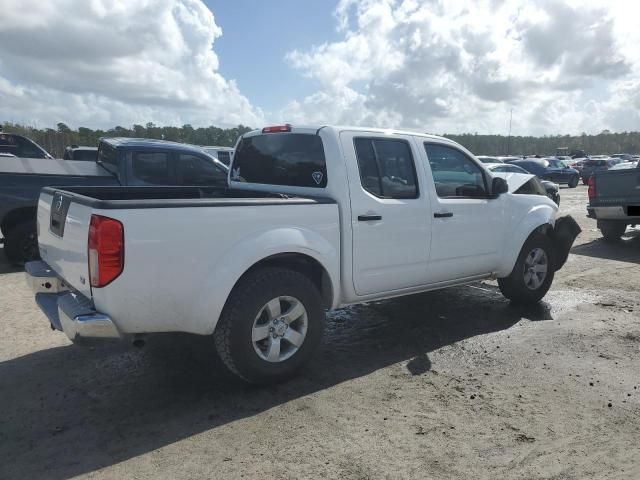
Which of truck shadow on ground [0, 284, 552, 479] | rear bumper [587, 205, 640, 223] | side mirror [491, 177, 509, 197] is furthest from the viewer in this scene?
rear bumper [587, 205, 640, 223]

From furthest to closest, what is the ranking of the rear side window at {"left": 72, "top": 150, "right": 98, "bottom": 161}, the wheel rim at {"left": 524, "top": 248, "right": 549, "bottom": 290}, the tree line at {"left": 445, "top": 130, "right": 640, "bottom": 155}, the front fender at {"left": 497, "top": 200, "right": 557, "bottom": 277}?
the tree line at {"left": 445, "top": 130, "right": 640, "bottom": 155} < the rear side window at {"left": 72, "top": 150, "right": 98, "bottom": 161} < the wheel rim at {"left": 524, "top": 248, "right": 549, "bottom": 290} < the front fender at {"left": 497, "top": 200, "right": 557, "bottom": 277}

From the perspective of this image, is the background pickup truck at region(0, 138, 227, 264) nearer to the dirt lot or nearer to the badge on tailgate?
the dirt lot

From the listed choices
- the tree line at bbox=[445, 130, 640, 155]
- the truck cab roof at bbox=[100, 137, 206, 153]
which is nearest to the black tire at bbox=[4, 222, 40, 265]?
the truck cab roof at bbox=[100, 137, 206, 153]

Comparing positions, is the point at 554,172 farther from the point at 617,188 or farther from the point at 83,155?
the point at 83,155

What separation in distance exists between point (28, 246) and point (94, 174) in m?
1.52

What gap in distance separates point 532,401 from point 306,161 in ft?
8.28

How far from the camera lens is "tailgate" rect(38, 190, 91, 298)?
319cm

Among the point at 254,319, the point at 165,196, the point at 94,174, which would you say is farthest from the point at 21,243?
the point at 254,319

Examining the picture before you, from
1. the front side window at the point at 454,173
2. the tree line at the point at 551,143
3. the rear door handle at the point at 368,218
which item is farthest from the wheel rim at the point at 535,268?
the tree line at the point at 551,143

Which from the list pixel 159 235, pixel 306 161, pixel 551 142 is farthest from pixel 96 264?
pixel 551 142

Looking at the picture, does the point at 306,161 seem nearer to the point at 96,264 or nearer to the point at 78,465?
the point at 96,264

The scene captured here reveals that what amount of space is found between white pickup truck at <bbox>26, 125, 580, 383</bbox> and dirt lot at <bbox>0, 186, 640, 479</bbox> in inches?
19.0

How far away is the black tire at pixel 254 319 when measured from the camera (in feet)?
11.5

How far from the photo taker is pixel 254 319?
3.57 m
